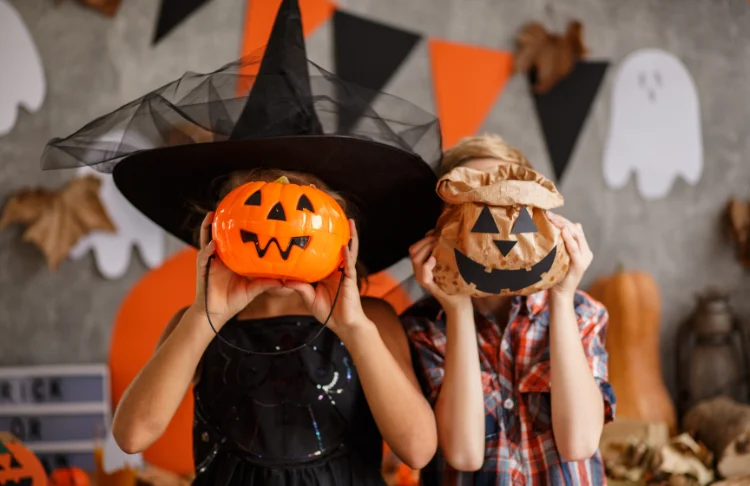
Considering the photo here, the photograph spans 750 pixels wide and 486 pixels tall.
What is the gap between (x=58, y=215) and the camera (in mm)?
2225

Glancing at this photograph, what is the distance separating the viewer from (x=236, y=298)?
3.58ft

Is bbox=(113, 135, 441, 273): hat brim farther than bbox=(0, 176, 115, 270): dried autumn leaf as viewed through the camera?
No

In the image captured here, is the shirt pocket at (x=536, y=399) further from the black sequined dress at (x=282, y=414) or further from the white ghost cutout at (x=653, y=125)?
the white ghost cutout at (x=653, y=125)

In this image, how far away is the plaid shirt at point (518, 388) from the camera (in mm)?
1186

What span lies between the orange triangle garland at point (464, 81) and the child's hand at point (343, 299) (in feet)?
4.52

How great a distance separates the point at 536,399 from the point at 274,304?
50cm

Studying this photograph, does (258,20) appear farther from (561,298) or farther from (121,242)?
(561,298)

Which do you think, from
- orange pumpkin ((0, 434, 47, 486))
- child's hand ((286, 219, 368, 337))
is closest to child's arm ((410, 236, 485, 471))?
child's hand ((286, 219, 368, 337))

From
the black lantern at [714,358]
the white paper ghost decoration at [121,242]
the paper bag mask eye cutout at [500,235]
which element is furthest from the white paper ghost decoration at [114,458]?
the black lantern at [714,358]

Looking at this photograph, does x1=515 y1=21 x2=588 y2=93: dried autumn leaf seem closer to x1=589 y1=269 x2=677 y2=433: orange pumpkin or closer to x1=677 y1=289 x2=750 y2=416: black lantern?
x1=589 y1=269 x2=677 y2=433: orange pumpkin

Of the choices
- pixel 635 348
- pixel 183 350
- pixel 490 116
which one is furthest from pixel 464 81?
pixel 183 350

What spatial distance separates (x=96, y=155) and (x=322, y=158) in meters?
0.43

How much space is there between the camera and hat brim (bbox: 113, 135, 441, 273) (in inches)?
44.1

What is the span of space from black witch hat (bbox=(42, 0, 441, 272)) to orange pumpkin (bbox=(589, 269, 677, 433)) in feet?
3.93
